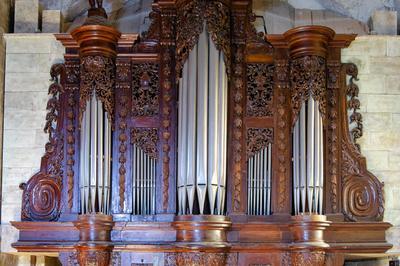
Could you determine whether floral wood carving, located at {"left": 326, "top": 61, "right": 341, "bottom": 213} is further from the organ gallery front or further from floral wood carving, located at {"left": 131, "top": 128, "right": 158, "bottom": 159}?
floral wood carving, located at {"left": 131, "top": 128, "right": 158, "bottom": 159}

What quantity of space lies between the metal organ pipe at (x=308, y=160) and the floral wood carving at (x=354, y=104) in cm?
64

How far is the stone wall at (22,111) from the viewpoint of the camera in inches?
448

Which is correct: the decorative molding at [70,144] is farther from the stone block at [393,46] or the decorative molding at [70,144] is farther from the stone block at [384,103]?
the stone block at [393,46]

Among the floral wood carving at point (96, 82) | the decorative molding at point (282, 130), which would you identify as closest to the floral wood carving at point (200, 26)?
the decorative molding at point (282, 130)

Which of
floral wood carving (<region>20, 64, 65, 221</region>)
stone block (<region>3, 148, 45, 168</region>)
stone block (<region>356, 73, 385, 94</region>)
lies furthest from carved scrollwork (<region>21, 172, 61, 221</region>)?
stone block (<region>356, 73, 385, 94</region>)

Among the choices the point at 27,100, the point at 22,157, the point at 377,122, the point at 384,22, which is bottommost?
the point at 22,157

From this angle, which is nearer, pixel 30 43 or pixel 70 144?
pixel 70 144

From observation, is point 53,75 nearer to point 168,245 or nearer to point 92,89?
point 92,89

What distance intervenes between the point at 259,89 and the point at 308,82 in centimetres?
71

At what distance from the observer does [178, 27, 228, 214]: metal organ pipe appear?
10695 mm

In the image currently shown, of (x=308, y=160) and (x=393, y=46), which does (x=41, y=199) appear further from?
(x=393, y=46)

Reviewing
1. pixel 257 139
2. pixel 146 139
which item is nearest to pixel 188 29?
pixel 146 139

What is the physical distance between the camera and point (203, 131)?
35.3ft

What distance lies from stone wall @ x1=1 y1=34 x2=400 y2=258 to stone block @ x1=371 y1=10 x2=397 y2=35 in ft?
1.04
